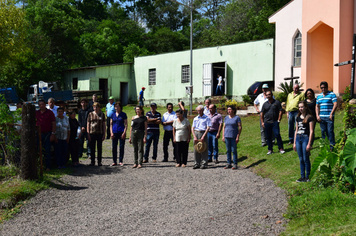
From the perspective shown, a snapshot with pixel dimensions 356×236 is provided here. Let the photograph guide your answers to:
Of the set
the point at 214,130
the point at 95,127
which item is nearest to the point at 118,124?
the point at 95,127

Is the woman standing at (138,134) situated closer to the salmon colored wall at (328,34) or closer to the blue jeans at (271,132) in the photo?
the blue jeans at (271,132)

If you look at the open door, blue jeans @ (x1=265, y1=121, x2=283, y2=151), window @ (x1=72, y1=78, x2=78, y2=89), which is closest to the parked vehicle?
the open door

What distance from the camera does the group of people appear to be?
26.2 feet

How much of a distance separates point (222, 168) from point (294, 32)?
13.6m

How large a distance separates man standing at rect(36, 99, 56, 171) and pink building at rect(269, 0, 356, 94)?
12415mm

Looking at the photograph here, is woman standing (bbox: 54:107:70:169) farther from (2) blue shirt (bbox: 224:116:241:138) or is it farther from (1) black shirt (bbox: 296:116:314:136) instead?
(1) black shirt (bbox: 296:116:314:136)

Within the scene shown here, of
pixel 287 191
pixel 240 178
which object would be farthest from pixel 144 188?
pixel 287 191

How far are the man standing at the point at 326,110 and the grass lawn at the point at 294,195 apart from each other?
0.57 metres

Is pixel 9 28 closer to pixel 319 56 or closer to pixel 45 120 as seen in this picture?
pixel 45 120

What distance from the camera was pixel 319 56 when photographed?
1938 centimetres

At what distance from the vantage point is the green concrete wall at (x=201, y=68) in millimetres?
24891

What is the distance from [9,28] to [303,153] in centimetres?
1925

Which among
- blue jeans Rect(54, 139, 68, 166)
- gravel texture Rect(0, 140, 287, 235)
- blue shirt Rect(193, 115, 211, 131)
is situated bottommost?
gravel texture Rect(0, 140, 287, 235)

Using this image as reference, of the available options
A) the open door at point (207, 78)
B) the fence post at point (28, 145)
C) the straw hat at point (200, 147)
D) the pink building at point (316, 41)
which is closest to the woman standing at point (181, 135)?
the straw hat at point (200, 147)
